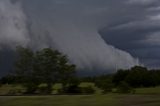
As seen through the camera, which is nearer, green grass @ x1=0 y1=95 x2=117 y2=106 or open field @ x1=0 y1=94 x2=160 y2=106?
open field @ x1=0 y1=94 x2=160 y2=106

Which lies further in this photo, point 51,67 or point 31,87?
point 51,67

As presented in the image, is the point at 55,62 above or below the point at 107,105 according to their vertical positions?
above

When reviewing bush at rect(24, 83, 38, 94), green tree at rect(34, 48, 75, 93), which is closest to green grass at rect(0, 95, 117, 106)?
bush at rect(24, 83, 38, 94)

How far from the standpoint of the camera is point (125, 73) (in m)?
124

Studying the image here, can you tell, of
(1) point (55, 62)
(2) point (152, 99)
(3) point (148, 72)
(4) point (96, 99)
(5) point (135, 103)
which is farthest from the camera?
(3) point (148, 72)

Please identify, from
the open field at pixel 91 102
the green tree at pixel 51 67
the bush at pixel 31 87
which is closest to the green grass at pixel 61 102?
the open field at pixel 91 102

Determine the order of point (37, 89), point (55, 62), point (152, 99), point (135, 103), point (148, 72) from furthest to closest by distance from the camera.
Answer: point (148, 72)
point (55, 62)
point (37, 89)
point (152, 99)
point (135, 103)

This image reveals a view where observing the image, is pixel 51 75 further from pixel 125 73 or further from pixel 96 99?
pixel 96 99

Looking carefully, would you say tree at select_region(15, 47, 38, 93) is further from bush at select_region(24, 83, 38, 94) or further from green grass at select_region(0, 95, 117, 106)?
green grass at select_region(0, 95, 117, 106)

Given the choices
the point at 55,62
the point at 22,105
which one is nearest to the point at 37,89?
the point at 55,62

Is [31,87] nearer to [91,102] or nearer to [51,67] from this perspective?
[51,67]

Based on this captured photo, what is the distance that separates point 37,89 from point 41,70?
54.1ft

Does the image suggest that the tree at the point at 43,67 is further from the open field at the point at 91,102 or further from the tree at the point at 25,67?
the open field at the point at 91,102

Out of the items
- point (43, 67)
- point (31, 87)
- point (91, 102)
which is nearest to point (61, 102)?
point (91, 102)
